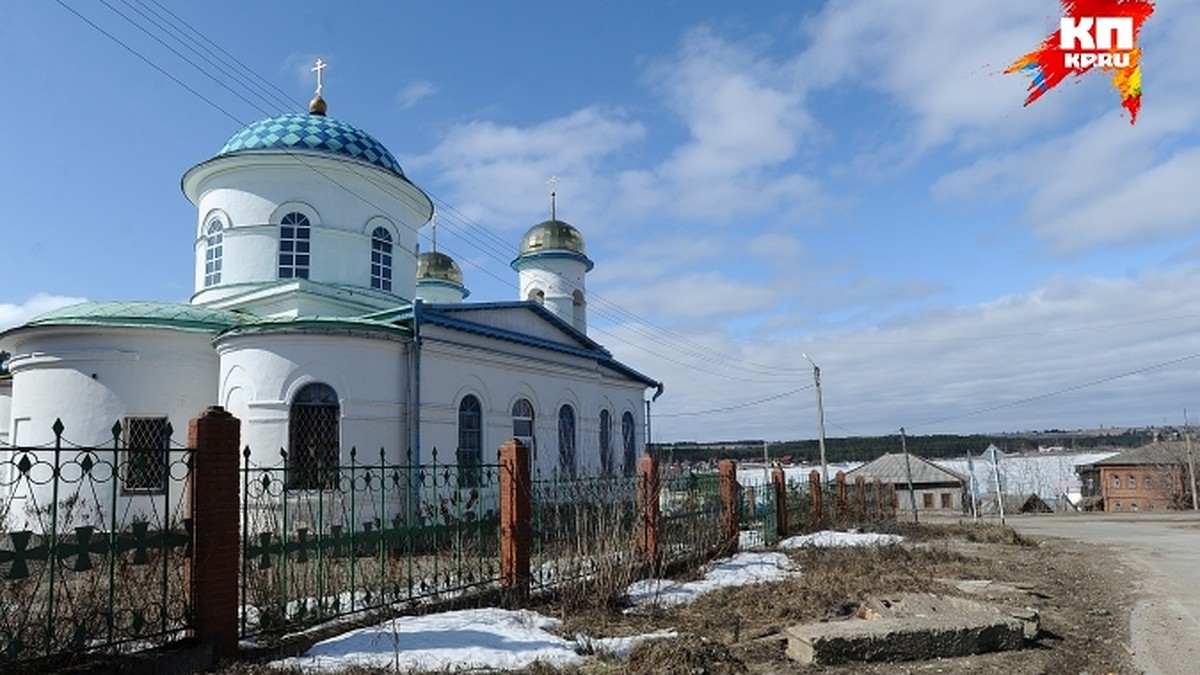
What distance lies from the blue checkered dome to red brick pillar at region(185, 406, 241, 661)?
1243 cm

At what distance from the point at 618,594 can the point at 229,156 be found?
13079 mm

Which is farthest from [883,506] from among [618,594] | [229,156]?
[229,156]

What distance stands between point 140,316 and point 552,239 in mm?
12687

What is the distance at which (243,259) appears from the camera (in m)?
17.2

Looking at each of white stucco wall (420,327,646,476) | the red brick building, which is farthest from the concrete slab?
the red brick building

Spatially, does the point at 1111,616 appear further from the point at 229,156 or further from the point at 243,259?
the point at 229,156

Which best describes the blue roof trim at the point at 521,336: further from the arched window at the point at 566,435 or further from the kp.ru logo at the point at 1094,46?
the kp.ru logo at the point at 1094,46

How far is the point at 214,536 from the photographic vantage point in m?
6.23

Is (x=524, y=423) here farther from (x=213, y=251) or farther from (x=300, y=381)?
(x=213, y=251)

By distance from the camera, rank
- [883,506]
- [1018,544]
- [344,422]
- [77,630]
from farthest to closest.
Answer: [883,506] → [1018,544] → [344,422] → [77,630]

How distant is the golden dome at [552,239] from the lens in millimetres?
25094

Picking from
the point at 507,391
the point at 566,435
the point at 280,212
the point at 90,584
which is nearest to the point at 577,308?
the point at 566,435

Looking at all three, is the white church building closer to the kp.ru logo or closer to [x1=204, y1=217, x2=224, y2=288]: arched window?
[x1=204, y1=217, x2=224, y2=288]: arched window

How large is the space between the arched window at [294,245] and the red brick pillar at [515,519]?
9967 mm
